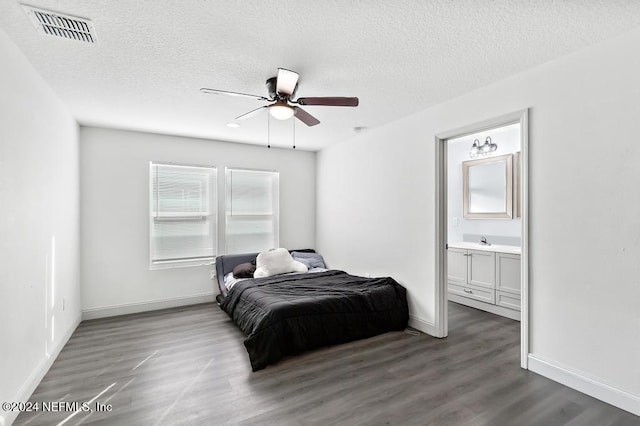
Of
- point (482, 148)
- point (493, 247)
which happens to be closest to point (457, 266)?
point (493, 247)

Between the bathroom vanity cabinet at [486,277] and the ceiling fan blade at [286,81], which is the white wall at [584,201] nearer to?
the bathroom vanity cabinet at [486,277]

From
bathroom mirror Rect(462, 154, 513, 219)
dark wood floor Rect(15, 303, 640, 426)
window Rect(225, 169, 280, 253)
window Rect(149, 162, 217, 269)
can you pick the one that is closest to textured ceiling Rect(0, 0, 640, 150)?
window Rect(149, 162, 217, 269)

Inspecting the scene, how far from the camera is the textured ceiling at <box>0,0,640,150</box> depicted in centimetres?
182

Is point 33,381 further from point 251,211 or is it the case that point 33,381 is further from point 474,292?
point 474,292

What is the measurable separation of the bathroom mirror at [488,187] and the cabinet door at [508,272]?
0.82m

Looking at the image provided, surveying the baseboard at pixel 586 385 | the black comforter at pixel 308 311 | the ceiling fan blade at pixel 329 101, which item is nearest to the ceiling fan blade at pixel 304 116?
the ceiling fan blade at pixel 329 101

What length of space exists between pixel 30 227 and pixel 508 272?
4986 millimetres

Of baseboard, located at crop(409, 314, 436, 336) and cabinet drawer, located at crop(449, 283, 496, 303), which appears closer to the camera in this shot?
baseboard, located at crop(409, 314, 436, 336)

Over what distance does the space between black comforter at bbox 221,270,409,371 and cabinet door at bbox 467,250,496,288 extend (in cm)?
140

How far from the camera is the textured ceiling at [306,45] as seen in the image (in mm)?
1818

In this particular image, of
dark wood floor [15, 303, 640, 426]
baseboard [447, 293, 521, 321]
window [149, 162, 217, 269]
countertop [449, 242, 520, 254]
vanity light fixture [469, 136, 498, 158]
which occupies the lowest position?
dark wood floor [15, 303, 640, 426]

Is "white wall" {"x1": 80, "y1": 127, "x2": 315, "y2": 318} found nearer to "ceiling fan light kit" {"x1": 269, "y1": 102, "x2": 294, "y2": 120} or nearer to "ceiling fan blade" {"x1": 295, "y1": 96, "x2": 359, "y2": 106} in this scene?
"ceiling fan light kit" {"x1": 269, "y1": 102, "x2": 294, "y2": 120}

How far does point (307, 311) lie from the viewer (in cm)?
311

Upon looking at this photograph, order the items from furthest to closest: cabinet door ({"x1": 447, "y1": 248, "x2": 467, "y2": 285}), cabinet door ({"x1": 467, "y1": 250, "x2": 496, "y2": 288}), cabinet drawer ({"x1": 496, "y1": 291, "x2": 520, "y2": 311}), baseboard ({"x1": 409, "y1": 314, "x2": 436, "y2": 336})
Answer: cabinet door ({"x1": 447, "y1": 248, "x2": 467, "y2": 285}), cabinet door ({"x1": 467, "y1": 250, "x2": 496, "y2": 288}), cabinet drawer ({"x1": 496, "y1": 291, "x2": 520, "y2": 311}), baseboard ({"x1": 409, "y1": 314, "x2": 436, "y2": 336})
